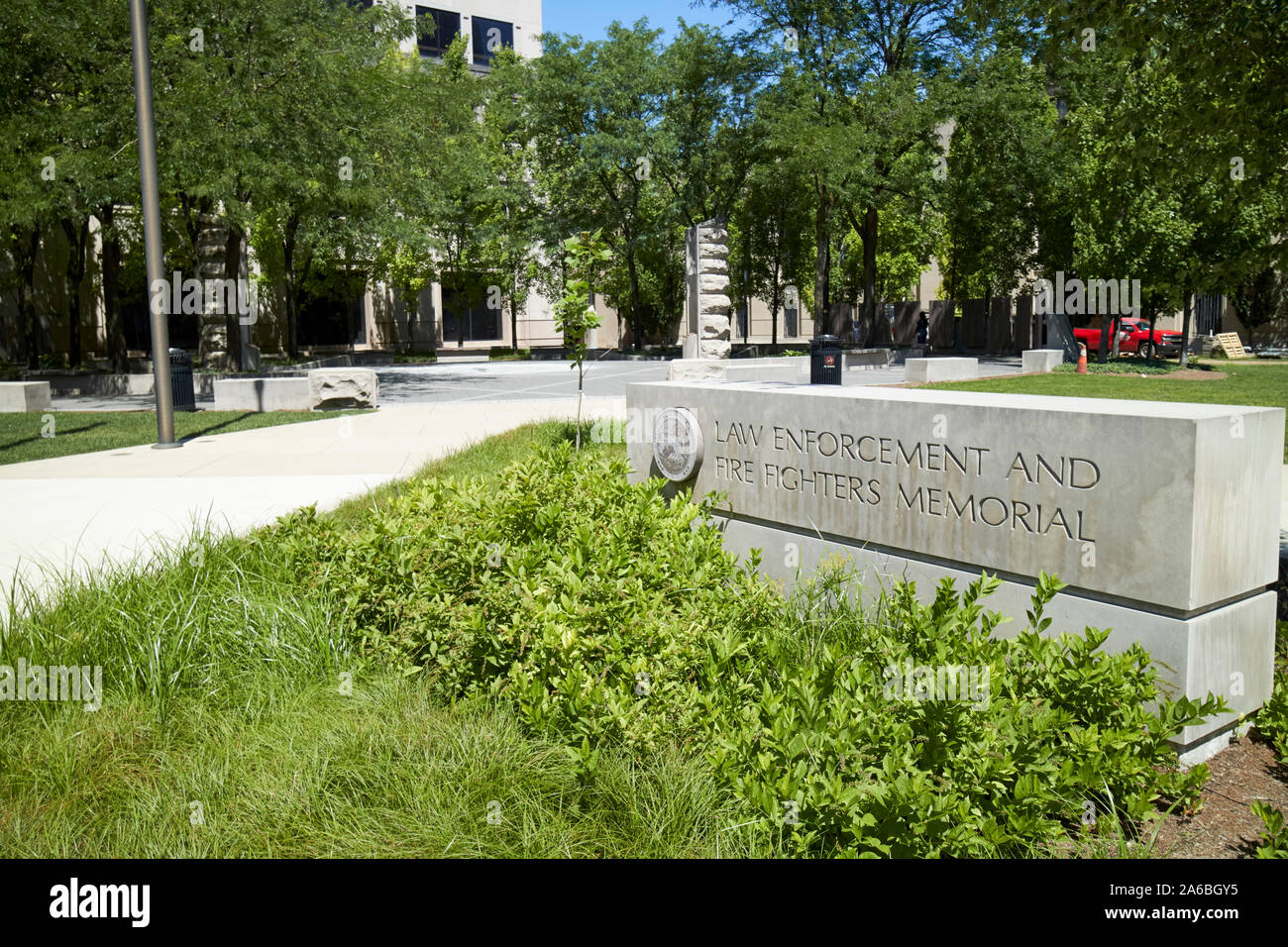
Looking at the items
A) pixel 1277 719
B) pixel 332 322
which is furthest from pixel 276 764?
pixel 332 322

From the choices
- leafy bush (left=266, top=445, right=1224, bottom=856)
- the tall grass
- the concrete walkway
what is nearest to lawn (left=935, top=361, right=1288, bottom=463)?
the concrete walkway

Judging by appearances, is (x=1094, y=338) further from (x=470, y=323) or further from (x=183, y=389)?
(x=183, y=389)

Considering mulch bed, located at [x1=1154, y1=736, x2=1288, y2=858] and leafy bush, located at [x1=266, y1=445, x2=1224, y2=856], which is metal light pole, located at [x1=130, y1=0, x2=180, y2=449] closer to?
leafy bush, located at [x1=266, y1=445, x2=1224, y2=856]

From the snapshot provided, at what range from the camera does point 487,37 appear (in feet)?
175

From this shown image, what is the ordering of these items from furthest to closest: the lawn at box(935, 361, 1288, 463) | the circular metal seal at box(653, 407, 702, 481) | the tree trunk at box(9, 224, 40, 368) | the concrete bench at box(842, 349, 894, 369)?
1. the tree trunk at box(9, 224, 40, 368)
2. the concrete bench at box(842, 349, 894, 369)
3. the lawn at box(935, 361, 1288, 463)
4. the circular metal seal at box(653, 407, 702, 481)

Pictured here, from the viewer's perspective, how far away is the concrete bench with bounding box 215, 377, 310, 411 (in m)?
18.6

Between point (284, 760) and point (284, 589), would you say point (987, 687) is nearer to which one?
point (284, 760)

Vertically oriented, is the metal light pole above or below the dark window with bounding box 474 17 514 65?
below

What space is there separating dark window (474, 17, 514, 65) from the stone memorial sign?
51922 millimetres

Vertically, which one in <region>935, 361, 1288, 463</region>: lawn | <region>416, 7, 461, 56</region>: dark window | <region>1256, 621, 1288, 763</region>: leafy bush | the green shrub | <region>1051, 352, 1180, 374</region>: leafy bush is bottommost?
<region>1256, 621, 1288, 763</region>: leafy bush

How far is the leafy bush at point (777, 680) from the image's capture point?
3289 millimetres

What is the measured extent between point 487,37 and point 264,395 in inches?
1603
